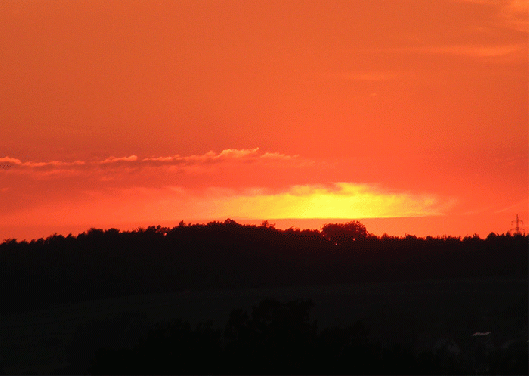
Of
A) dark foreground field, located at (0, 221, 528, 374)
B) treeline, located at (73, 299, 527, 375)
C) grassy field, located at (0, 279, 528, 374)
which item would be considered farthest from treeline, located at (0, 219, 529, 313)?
treeline, located at (73, 299, 527, 375)

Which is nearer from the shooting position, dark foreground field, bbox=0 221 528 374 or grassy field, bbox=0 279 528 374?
grassy field, bbox=0 279 528 374

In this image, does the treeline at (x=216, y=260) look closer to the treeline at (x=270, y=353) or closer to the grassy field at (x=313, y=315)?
the grassy field at (x=313, y=315)

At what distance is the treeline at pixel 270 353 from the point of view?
2370 centimetres

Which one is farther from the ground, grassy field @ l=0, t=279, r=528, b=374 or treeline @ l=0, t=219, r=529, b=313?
treeline @ l=0, t=219, r=529, b=313

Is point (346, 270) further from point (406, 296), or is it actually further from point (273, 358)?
point (273, 358)

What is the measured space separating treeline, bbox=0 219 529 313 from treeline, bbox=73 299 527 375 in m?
55.9

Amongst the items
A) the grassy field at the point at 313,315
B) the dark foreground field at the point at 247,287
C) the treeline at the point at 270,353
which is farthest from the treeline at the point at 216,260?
the treeline at the point at 270,353

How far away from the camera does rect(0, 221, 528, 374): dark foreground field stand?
62031 mm

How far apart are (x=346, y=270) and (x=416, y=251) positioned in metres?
7.71

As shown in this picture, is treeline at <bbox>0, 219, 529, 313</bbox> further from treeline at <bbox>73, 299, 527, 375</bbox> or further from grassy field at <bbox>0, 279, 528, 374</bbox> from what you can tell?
treeline at <bbox>73, 299, 527, 375</bbox>

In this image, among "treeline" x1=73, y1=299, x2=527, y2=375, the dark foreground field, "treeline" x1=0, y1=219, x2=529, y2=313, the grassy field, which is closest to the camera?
"treeline" x1=73, y1=299, x2=527, y2=375

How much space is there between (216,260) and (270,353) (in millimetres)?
64555

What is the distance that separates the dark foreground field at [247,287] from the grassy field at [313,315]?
0.14 m

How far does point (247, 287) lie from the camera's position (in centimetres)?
8431
